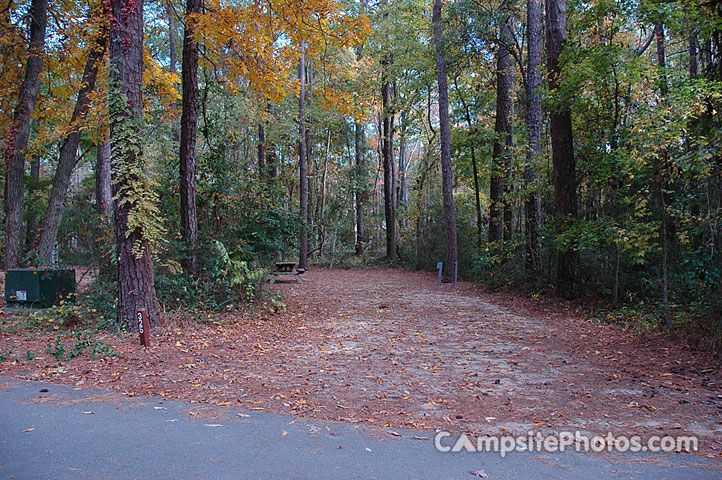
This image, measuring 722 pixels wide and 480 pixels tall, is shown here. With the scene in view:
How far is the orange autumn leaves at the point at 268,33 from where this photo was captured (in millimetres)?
9727

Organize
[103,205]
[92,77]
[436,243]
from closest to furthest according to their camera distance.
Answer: [92,77]
[103,205]
[436,243]

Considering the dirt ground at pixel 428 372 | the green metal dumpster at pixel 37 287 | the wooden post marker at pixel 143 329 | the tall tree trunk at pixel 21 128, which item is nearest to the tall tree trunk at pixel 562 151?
the dirt ground at pixel 428 372

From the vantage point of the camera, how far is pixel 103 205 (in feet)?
50.5

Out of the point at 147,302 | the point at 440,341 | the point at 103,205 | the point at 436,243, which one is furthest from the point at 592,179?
the point at 103,205

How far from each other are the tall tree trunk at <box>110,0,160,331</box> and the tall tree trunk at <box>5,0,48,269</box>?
6.54m

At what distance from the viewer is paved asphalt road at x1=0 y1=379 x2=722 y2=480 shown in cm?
338

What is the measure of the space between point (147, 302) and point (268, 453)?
508 centimetres

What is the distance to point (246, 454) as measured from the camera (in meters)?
3.71

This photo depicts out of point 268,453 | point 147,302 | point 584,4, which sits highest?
point 584,4

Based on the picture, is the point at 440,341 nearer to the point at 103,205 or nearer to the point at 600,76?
the point at 600,76

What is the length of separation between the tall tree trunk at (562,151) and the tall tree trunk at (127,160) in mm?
9041

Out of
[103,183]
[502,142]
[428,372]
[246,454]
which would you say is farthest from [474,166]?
[246,454]

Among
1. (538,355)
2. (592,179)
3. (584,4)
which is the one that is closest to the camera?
(538,355)

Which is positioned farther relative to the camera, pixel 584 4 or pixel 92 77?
pixel 92 77
